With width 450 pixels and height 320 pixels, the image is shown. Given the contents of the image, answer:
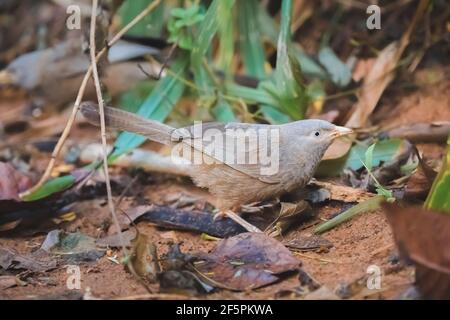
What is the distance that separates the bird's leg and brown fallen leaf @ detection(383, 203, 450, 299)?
40.8 inches

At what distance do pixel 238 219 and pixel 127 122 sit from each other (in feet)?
2.29

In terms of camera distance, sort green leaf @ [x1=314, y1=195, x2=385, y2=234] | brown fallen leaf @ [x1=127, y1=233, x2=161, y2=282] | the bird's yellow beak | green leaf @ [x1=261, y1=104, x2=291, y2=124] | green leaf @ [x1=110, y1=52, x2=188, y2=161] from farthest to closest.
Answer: green leaf @ [x1=110, y1=52, x2=188, y2=161] → green leaf @ [x1=261, y1=104, x2=291, y2=124] → the bird's yellow beak → green leaf @ [x1=314, y1=195, x2=385, y2=234] → brown fallen leaf @ [x1=127, y1=233, x2=161, y2=282]

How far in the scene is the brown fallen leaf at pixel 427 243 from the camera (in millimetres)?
2090

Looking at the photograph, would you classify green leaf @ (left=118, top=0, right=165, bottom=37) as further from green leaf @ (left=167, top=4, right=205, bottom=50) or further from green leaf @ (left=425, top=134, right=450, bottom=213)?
green leaf @ (left=425, top=134, right=450, bottom=213)

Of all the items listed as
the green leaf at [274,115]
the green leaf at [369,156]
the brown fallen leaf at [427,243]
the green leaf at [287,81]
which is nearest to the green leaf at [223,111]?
the green leaf at [274,115]

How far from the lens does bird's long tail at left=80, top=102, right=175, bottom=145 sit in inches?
124

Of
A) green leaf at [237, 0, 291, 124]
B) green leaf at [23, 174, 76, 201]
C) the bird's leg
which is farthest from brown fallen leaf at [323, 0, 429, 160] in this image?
green leaf at [23, 174, 76, 201]

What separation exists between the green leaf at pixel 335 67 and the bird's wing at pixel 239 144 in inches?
41.4

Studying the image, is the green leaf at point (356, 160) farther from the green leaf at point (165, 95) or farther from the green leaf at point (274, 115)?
the green leaf at point (165, 95)

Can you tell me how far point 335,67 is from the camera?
4.20 m

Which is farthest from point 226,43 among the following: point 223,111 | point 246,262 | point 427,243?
point 427,243

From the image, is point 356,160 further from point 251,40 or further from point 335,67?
point 251,40

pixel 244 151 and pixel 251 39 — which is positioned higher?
pixel 251 39
